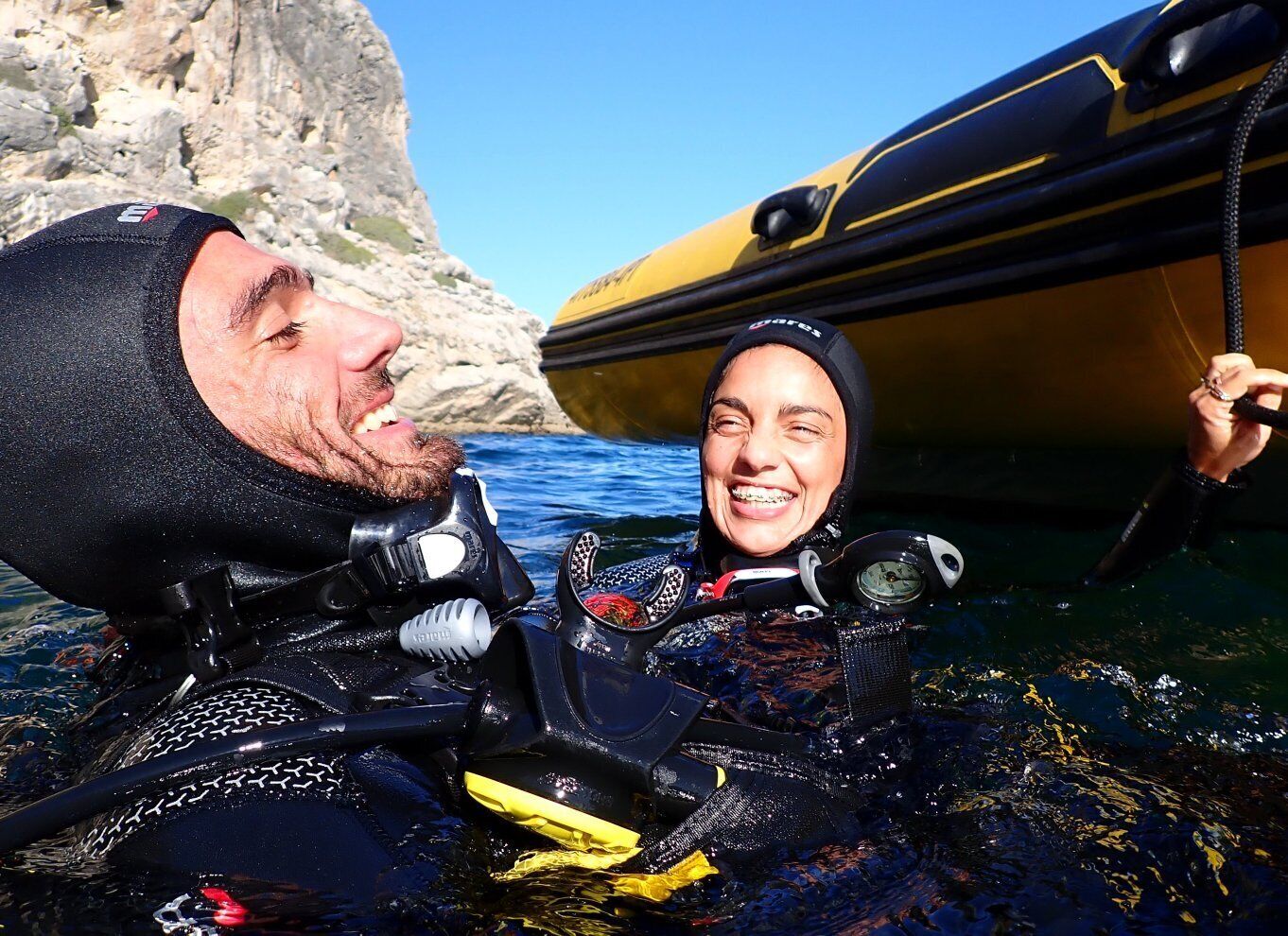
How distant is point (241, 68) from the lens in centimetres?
3941

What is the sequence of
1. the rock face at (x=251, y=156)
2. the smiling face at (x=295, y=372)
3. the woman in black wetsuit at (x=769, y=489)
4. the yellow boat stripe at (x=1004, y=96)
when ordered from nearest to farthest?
the smiling face at (x=295, y=372) < the woman in black wetsuit at (x=769, y=489) < the yellow boat stripe at (x=1004, y=96) < the rock face at (x=251, y=156)

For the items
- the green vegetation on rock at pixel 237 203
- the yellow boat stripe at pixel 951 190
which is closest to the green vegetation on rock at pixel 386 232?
the green vegetation on rock at pixel 237 203

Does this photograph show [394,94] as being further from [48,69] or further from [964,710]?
[964,710]

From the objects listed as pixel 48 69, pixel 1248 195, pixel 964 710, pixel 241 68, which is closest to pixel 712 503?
pixel 964 710

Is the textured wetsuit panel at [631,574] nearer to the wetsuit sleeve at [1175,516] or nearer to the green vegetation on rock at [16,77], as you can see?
the wetsuit sleeve at [1175,516]

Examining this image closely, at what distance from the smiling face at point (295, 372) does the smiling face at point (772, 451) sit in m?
1.01

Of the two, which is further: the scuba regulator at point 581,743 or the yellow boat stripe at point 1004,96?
the yellow boat stripe at point 1004,96

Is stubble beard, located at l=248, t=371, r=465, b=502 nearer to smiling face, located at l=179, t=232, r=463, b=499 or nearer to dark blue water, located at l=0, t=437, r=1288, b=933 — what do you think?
smiling face, located at l=179, t=232, r=463, b=499

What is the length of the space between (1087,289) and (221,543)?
2.64 meters

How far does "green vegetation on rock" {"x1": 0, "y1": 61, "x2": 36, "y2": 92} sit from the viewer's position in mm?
26516

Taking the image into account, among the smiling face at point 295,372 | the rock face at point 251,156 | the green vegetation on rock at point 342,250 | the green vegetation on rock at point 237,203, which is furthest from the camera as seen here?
the green vegetation on rock at point 342,250

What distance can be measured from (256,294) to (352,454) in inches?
13.2

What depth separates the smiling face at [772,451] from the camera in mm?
2588

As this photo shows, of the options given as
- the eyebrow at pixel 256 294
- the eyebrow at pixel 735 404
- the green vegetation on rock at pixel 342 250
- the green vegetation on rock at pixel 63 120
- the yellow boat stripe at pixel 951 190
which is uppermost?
the green vegetation on rock at pixel 63 120
